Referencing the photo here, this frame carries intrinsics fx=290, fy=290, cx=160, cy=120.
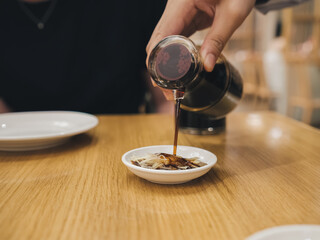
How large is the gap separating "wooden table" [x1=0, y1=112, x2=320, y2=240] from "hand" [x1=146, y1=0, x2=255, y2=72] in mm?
303

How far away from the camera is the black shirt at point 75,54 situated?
1.53m

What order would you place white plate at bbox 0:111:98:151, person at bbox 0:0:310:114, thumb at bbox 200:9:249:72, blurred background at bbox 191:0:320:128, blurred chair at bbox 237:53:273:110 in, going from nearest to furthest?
1. thumb at bbox 200:9:249:72
2. white plate at bbox 0:111:98:151
3. person at bbox 0:0:310:114
4. blurred background at bbox 191:0:320:128
5. blurred chair at bbox 237:53:273:110

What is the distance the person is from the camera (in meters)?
1.53

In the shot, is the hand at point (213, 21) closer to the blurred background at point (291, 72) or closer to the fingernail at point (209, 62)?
the fingernail at point (209, 62)

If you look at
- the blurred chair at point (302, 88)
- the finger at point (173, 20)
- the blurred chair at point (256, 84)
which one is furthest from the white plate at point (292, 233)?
the blurred chair at point (256, 84)

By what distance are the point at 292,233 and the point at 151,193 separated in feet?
0.89

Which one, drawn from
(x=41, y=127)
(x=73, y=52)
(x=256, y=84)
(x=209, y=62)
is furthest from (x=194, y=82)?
(x=256, y=84)

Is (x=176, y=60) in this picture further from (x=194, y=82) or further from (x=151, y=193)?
(x=151, y=193)

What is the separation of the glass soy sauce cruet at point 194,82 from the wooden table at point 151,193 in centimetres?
11

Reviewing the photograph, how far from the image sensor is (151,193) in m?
0.59

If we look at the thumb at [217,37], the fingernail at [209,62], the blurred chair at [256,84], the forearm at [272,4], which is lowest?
the blurred chair at [256,84]

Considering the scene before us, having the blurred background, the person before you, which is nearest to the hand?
the person

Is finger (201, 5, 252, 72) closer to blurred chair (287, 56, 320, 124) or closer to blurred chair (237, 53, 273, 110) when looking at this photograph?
blurred chair (287, 56, 320, 124)

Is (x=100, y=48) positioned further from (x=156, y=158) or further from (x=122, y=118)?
(x=156, y=158)
